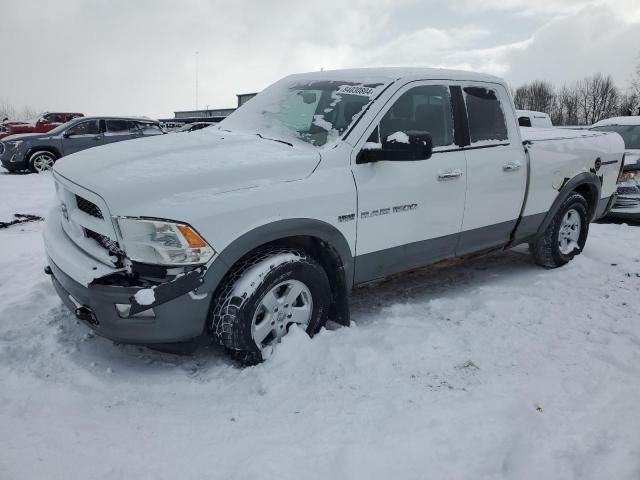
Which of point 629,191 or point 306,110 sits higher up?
point 306,110

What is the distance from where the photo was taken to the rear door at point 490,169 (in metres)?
3.93

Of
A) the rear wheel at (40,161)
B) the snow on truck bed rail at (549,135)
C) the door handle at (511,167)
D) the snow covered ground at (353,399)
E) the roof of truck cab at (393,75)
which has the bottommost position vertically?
the snow covered ground at (353,399)

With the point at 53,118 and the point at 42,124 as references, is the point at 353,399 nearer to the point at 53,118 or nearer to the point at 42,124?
the point at 42,124

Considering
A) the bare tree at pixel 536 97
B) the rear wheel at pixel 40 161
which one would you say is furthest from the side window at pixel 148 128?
the bare tree at pixel 536 97

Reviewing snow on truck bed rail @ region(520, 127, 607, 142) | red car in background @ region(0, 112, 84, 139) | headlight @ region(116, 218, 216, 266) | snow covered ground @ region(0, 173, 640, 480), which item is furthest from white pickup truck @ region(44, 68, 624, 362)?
red car in background @ region(0, 112, 84, 139)

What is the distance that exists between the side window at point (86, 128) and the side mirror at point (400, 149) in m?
11.8

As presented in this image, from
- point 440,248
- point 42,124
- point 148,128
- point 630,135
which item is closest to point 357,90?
point 440,248

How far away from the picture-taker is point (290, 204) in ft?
9.51

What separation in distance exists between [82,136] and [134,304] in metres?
11.9

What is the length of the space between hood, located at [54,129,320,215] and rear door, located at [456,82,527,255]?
1.49 metres

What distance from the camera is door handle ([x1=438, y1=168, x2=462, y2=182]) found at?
11.9 feet

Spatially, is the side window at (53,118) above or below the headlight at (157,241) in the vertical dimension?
above

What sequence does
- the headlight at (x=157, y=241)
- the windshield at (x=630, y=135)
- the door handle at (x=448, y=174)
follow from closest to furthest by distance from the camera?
the headlight at (x=157, y=241)
the door handle at (x=448, y=174)
the windshield at (x=630, y=135)

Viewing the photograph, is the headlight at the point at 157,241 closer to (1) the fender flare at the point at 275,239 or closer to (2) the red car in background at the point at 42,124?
(1) the fender flare at the point at 275,239
